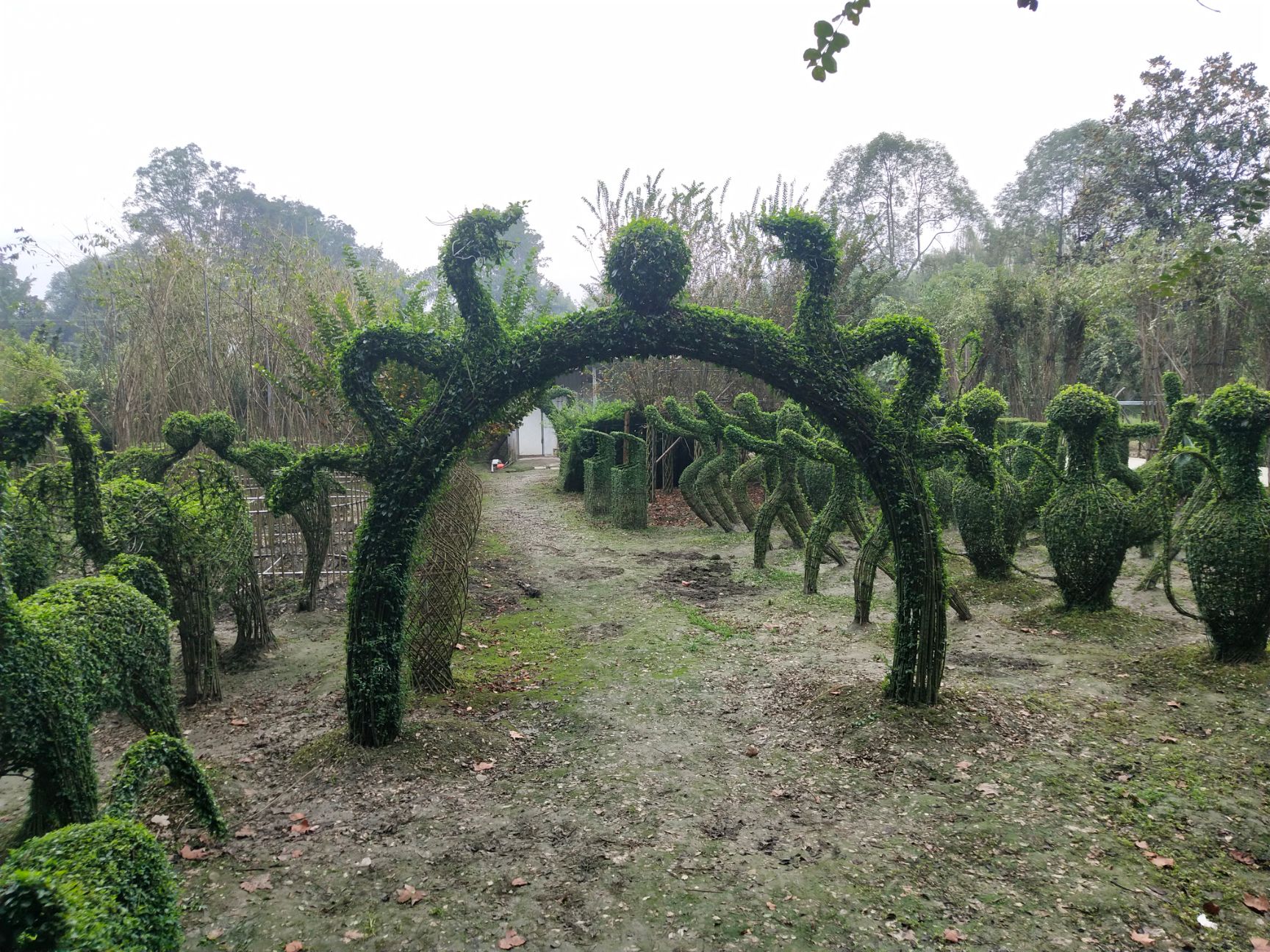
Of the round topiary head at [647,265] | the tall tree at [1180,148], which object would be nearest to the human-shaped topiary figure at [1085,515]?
the round topiary head at [647,265]

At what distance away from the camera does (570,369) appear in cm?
482

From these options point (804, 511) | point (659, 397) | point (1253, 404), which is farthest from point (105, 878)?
point (659, 397)

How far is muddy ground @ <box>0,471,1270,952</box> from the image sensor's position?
330cm

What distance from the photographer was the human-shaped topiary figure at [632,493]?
14.1 m

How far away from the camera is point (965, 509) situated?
8578 millimetres

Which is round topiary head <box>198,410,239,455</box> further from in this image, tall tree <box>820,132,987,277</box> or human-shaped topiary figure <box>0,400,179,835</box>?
tall tree <box>820,132,987,277</box>

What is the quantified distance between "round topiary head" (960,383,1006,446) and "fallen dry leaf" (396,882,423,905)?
6.88 meters

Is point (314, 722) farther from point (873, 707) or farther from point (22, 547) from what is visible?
point (873, 707)

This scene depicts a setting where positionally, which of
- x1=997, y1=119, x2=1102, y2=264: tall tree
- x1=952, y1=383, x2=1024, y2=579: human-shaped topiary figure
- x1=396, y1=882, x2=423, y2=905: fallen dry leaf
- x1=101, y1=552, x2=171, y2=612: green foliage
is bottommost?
x1=396, y1=882, x2=423, y2=905: fallen dry leaf

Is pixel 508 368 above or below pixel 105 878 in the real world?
above

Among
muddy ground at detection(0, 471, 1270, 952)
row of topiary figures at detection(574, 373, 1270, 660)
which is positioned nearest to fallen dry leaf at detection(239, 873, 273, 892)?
muddy ground at detection(0, 471, 1270, 952)

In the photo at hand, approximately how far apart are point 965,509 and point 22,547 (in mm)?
8837

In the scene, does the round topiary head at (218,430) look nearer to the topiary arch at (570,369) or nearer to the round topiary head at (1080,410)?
the topiary arch at (570,369)

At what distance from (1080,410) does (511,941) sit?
21.2ft
